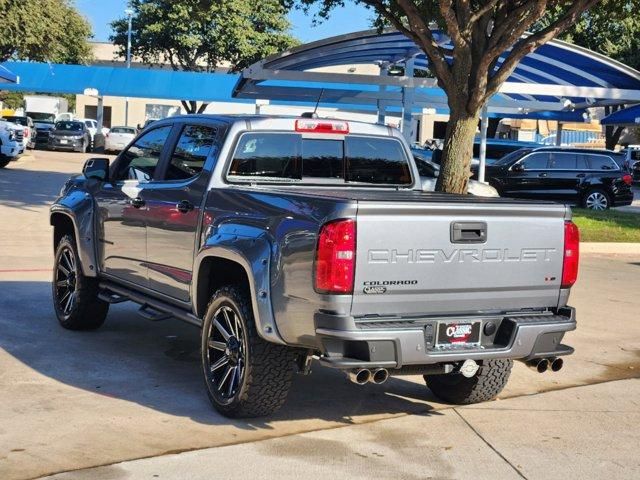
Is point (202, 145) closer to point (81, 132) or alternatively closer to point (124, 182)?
point (124, 182)

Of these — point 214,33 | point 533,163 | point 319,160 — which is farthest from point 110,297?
point 214,33

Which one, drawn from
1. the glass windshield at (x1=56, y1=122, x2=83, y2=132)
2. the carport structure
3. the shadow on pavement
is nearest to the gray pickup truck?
the shadow on pavement

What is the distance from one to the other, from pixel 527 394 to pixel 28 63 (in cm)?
4600

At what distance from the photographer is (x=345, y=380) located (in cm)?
755

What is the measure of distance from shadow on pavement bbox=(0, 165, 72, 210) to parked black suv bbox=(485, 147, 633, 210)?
11.0 m

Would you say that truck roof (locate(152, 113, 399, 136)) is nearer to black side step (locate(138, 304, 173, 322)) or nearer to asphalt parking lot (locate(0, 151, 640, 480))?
black side step (locate(138, 304, 173, 322))

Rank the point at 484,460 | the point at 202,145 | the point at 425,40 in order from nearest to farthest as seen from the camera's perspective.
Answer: the point at 484,460, the point at 202,145, the point at 425,40

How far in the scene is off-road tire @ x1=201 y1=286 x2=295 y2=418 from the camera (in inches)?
235

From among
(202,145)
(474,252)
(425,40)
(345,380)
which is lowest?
(345,380)

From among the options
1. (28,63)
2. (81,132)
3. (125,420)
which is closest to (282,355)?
(125,420)

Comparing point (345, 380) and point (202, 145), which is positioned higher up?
point (202, 145)

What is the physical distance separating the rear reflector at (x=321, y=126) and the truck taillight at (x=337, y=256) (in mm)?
1814

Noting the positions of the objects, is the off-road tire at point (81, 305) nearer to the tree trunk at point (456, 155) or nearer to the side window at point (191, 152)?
the side window at point (191, 152)

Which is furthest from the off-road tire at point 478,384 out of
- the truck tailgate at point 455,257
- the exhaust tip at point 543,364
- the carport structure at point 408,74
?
the carport structure at point 408,74
